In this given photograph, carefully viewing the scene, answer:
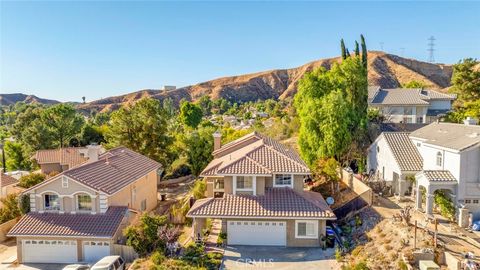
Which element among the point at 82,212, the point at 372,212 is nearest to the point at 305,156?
the point at 372,212

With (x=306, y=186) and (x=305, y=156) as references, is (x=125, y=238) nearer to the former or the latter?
(x=306, y=186)

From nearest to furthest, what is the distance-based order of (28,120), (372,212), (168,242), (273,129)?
(168,242) → (372,212) → (273,129) → (28,120)

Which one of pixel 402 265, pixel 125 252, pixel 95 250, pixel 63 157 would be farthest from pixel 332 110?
pixel 63 157

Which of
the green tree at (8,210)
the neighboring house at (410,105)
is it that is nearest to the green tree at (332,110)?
the neighboring house at (410,105)

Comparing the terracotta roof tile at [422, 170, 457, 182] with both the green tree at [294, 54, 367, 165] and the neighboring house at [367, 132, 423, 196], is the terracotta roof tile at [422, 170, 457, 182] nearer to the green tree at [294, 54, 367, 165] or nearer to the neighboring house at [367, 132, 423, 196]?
the neighboring house at [367, 132, 423, 196]

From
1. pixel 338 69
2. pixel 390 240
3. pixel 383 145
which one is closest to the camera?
pixel 390 240

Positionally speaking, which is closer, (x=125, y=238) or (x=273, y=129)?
(x=125, y=238)

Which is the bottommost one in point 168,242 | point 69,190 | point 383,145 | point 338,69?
point 168,242

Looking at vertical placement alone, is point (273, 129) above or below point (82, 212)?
Result: above
